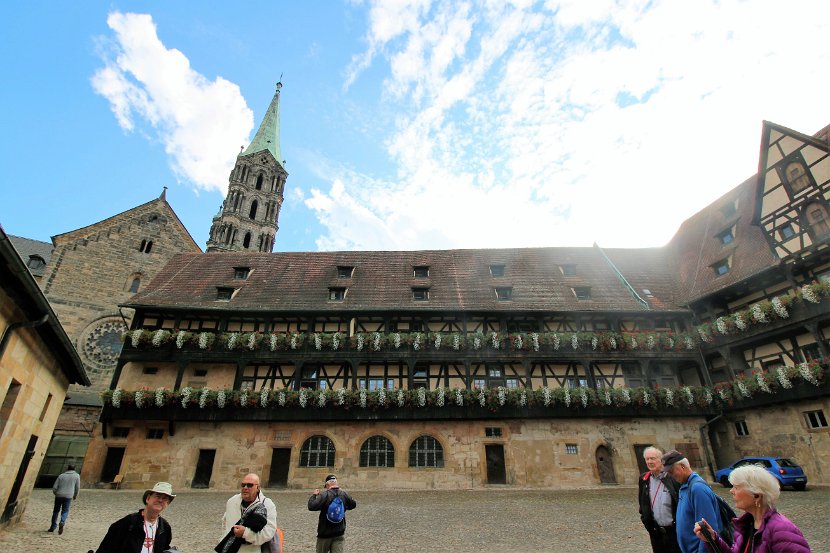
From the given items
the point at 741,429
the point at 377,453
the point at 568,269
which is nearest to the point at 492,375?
the point at 377,453

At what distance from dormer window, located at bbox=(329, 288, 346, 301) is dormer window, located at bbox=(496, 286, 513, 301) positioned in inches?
305

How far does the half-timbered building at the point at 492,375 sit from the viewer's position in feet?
57.5

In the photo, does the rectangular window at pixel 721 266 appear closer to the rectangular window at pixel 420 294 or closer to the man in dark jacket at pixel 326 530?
the rectangular window at pixel 420 294

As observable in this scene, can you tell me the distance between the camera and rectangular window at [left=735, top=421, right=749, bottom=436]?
18.6 m

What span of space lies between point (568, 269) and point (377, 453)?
1434 centimetres

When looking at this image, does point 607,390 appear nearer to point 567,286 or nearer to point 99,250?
point 567,286

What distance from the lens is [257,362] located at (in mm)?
19812

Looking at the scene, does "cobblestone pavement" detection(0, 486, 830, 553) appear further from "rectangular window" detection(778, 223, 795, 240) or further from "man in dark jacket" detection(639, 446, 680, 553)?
"rectangular window" detection(778, 223, 795, 240)

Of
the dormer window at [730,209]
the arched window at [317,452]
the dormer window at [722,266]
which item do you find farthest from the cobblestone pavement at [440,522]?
the dormer window at [730,209]

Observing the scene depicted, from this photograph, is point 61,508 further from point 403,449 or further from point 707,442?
point 707,442

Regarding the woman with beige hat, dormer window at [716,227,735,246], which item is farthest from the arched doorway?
the woman with beige hat

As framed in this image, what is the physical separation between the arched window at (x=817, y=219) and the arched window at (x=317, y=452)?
2070 centimetres

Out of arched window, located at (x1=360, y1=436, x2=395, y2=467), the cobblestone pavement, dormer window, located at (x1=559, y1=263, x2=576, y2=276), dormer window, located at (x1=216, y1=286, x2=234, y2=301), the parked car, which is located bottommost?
the cobblestone pavement

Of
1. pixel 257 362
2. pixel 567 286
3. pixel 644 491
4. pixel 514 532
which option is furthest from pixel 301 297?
pixel 644 491
